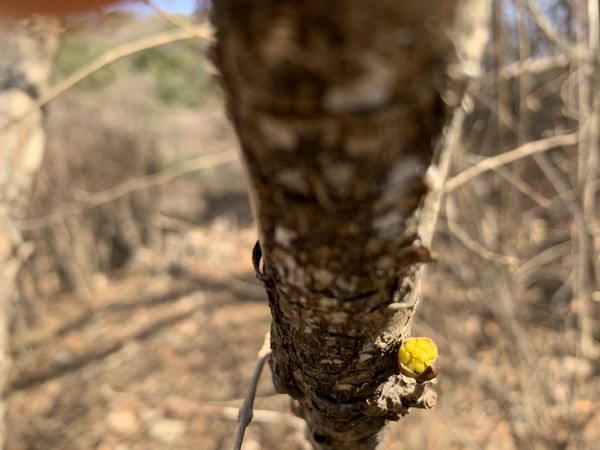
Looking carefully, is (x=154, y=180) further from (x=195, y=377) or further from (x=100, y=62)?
(x=195, y=377)

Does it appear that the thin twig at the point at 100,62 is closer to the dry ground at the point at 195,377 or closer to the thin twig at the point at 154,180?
the thin twig at the point at 154,180

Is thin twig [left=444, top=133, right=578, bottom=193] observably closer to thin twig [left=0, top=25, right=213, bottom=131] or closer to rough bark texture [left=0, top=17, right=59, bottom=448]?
thin twig [left=0, top=25, right=213, bottom=131]

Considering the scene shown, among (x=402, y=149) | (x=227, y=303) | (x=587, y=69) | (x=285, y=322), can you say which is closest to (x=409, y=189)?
(x=402, y=149)

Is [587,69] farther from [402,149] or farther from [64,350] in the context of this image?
[64,350]

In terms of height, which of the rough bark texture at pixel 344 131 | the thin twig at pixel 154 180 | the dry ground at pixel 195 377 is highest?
the rough bark texture at pixel 344 131

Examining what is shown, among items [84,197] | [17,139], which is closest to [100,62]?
[17,139]

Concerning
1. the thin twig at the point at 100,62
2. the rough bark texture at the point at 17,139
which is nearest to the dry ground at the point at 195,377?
the rough bark texture at the point at 17,139
